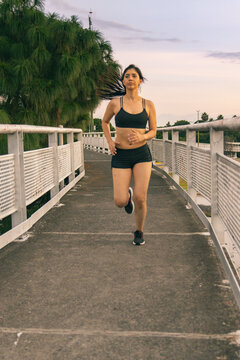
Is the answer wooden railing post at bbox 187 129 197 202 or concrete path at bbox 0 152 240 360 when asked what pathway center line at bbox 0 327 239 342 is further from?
wooden railing post at bbox 187 129 197 202

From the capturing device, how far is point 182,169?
27.5ft

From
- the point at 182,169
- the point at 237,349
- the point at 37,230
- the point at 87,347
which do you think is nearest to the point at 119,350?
the point at 87,347

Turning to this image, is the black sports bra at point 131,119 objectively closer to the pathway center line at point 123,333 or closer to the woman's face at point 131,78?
the woman's face at point 131,78

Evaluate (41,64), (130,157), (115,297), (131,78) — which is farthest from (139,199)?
(41,64)

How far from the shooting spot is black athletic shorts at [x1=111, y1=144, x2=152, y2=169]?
4.58m

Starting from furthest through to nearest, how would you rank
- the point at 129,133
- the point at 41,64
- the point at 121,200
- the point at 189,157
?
the point at 41,64
the point at 189,157
the point at 121,200
the point at 129,133

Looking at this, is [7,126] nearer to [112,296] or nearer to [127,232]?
[127,232]

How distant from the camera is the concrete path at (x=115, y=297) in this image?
265 cm

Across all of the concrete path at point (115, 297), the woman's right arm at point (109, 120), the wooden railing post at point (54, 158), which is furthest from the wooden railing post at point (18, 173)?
the wooden railing post at point (54, 158)

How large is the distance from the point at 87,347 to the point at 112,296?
0.78 m

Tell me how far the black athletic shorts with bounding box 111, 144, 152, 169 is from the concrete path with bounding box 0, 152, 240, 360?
34.2 inches

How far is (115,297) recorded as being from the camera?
3391 mm

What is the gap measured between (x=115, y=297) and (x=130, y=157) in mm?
1616

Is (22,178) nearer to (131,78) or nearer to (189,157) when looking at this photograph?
(131,78)
